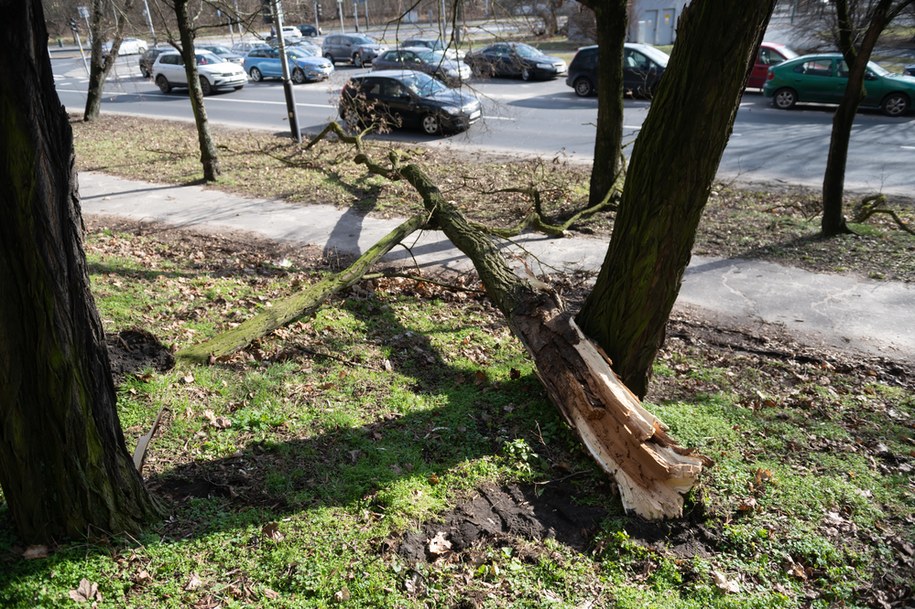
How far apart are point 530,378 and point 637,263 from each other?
164 centimetres

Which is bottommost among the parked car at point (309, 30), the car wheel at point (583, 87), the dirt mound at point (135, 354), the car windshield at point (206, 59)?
the dirt mound at point (135, 354)

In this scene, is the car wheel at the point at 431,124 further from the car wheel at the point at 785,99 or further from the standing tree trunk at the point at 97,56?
the car wheel at the point at 785,99

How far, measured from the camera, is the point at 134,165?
1522 centimetres

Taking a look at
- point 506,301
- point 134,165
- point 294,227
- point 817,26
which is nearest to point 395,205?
point 294,227

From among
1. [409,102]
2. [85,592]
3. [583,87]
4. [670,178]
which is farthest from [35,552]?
[583,87]

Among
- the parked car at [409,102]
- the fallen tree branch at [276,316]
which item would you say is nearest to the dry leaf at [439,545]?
the fallen tree branch at [276,316]

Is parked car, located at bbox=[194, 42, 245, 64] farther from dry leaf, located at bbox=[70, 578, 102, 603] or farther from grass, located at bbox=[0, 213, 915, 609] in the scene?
dry leaf, located at bbox=[70, 578, 102, 603]

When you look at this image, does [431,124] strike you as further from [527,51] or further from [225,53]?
[225,53]

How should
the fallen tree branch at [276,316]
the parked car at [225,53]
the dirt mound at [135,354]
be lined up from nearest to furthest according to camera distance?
the dirt mound at [135,354]
the fallen tree branch at [276,316]
the parked car at [225,53]

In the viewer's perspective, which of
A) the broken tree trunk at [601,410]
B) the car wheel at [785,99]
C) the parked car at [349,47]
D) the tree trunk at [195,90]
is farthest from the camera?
the parked car at [349,47]

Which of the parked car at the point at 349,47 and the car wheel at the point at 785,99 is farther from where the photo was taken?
the parked car at the point at 349,47

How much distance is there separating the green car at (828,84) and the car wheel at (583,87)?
549cm

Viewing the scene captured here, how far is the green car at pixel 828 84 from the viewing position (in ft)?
57.9

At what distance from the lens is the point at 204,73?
26.1 meters
